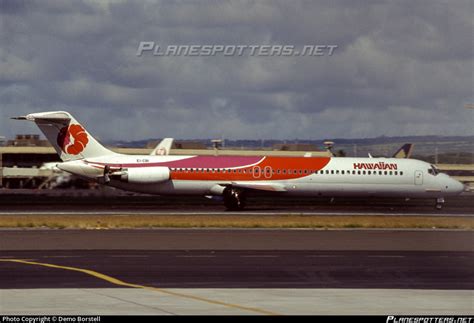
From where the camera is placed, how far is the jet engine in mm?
57938

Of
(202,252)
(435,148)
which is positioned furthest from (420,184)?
(202,252)

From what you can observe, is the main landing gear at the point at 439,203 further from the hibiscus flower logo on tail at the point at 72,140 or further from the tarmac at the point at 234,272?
the hibiscus flower logo on tail at the point at 72,140

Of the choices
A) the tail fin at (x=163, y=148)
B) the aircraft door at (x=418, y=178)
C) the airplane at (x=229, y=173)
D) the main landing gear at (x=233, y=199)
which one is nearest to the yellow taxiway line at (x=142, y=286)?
the airplane at (x=229, y=173)

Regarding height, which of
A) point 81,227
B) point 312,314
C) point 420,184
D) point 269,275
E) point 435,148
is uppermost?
point 435,148

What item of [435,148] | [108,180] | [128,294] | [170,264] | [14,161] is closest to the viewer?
[128,294]

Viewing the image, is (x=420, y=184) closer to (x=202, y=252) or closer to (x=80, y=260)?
(x=202, y=252)

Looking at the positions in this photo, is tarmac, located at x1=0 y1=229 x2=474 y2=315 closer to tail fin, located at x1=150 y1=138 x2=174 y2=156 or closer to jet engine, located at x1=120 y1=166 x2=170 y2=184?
jet engine, located at x1=120 y1=166 x2=170 y2=184

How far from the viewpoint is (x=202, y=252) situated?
30.3 metres

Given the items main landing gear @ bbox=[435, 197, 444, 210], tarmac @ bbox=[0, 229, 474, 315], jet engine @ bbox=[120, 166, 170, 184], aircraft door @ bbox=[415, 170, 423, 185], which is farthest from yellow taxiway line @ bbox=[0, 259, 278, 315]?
main landing gear @ bbox=[435, 197, 444, 210]

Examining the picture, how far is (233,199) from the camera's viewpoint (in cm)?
5822

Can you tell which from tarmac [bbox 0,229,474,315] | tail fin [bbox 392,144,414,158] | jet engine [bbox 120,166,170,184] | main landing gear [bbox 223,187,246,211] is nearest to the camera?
tarmac [bbox 0,229,474,315]

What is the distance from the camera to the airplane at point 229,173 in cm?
5844

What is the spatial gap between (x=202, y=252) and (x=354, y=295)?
10.6m

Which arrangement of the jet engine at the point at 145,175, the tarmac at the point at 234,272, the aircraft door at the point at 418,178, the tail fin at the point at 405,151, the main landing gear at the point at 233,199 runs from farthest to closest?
the tail fin at the point at 405,151, the aircraft door at the point at 418,178, the main landing gear at the point at 233,199, the jet engine at the point at 145,175, the tarmac at the point at 234,272
